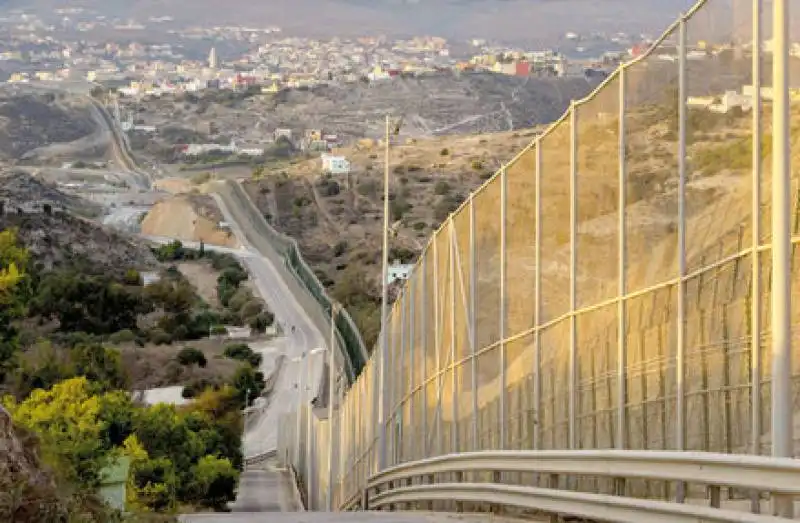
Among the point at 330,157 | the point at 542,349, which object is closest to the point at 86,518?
the point at 542,349

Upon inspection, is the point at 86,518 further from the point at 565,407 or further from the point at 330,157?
the point at 330,157

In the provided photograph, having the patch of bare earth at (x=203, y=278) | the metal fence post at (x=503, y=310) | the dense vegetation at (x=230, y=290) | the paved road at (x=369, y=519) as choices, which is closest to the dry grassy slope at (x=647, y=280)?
the metal fence post at (x=503, y=310)

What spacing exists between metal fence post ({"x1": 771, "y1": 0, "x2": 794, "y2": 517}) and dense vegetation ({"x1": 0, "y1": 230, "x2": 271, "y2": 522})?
4.56 m

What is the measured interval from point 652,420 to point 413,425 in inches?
537

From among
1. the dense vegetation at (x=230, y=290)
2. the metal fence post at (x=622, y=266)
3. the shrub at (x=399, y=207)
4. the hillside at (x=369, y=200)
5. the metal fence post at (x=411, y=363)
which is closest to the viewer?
the metal fence post at (x=622, y=266)

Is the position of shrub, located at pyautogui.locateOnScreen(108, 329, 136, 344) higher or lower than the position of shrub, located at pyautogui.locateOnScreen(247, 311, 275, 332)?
lower

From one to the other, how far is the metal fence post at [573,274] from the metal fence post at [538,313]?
3.70 feet

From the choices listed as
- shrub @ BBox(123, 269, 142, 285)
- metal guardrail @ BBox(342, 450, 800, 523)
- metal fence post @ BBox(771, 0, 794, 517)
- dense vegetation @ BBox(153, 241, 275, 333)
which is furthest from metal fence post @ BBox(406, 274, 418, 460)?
shrub @ BBox(123, 269, 142, 285)

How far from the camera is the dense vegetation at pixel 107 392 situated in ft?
83.2

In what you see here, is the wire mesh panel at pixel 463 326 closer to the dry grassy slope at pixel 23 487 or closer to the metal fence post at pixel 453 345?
the metal fence post at pixel 453 345

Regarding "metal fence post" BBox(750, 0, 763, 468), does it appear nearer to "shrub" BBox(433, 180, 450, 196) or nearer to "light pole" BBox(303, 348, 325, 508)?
"light pole" BBox(303, 348, 325, 508)

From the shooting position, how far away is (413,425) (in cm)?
2602

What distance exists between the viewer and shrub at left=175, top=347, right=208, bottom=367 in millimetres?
93062

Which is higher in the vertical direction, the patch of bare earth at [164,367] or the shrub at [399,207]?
the shrub at [399,207]
